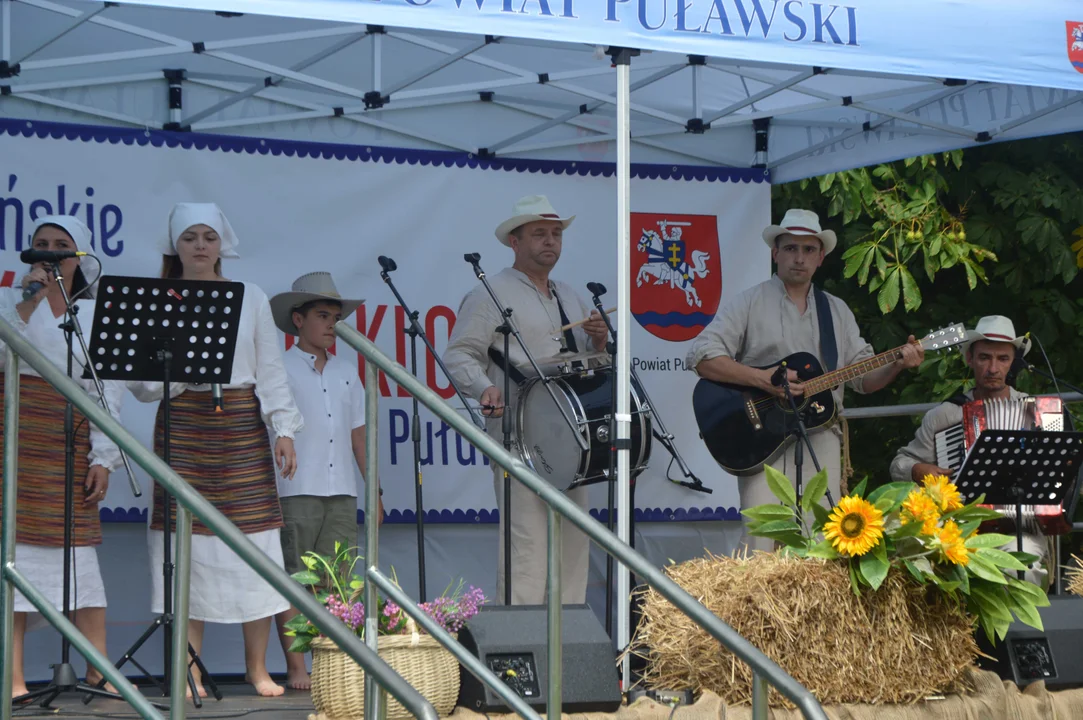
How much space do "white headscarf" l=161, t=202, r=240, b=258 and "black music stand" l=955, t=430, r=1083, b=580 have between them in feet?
9.83

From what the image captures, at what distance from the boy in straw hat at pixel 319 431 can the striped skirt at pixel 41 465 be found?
3.48ft

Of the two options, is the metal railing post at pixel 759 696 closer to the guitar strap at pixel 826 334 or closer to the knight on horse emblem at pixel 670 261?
the guitar strap at pixel 826 334

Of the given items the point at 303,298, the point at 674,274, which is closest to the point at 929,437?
the point at 674,274

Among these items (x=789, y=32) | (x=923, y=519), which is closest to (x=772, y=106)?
(x=789, y=32)

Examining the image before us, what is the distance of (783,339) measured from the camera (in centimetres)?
649

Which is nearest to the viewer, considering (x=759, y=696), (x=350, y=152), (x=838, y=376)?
(x=759, y=696)

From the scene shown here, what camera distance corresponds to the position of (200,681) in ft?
18.5

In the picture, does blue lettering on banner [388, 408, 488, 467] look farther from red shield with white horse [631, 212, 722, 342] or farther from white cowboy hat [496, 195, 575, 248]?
red shield with white horse [631, 212, 722, 342]

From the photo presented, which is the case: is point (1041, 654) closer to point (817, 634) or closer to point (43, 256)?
point (817, 634)

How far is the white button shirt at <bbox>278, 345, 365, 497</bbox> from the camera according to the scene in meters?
6.19

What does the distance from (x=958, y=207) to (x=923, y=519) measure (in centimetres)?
646

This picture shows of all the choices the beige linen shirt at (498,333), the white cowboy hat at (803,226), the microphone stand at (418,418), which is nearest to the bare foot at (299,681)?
the microphone stand at (418,418)

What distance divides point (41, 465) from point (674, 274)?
3462mm

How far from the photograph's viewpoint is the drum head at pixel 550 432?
593 centimetres
